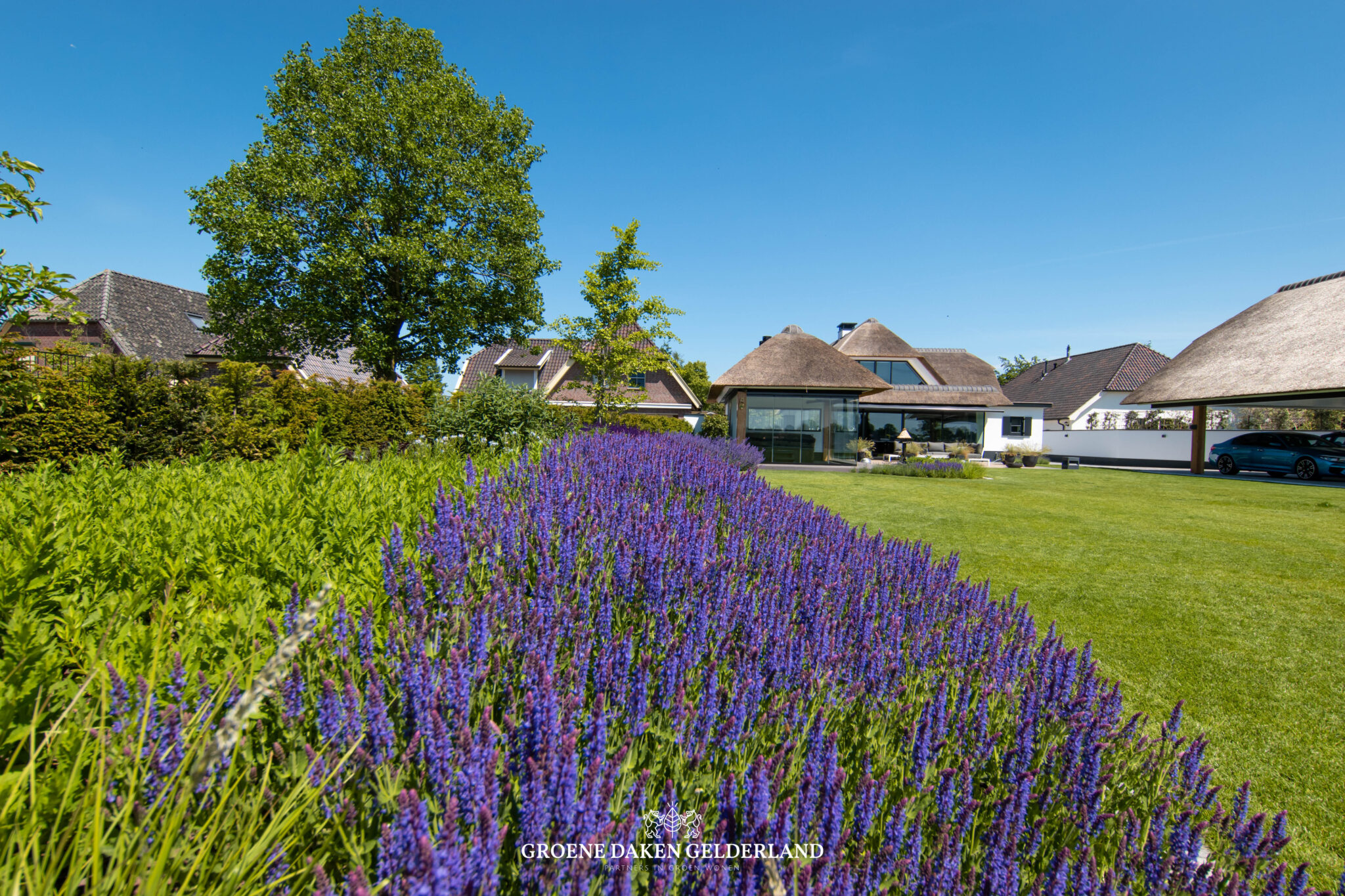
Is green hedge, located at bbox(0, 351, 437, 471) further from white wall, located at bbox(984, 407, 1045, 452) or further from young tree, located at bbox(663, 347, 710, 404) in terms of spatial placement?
young tree, located at bbox(663, 347, 710, 404)

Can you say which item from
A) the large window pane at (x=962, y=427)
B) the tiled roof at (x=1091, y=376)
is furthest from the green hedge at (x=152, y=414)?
the tiled roof at (x=1091, y=376)

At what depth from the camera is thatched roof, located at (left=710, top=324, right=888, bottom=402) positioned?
2302 centimetres

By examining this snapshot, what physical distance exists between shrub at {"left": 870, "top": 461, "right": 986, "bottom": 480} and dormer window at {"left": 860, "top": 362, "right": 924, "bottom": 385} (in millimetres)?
13743

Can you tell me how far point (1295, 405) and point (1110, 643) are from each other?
2686cm

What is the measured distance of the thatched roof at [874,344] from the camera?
3228 cm

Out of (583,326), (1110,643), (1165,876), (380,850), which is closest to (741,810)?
(380,850)

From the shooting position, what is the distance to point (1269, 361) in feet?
63.8

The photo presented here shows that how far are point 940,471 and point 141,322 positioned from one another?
37.6 metres

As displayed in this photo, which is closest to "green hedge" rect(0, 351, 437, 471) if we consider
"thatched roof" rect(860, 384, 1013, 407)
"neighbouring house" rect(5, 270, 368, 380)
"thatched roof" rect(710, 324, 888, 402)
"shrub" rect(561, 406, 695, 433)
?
"shrub" rect(561, 406, 695, 433)

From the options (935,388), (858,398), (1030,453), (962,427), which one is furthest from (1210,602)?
(962,427)

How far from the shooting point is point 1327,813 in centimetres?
247

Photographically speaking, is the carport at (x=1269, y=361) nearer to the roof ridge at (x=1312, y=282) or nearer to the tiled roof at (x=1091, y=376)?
the roof ridge at (x=1312, y=282)

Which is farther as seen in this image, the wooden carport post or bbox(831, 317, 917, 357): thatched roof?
bbox(831, 317, 917, 357): thatched roof

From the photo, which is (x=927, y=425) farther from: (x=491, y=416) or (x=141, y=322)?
(x=141, y=322)
